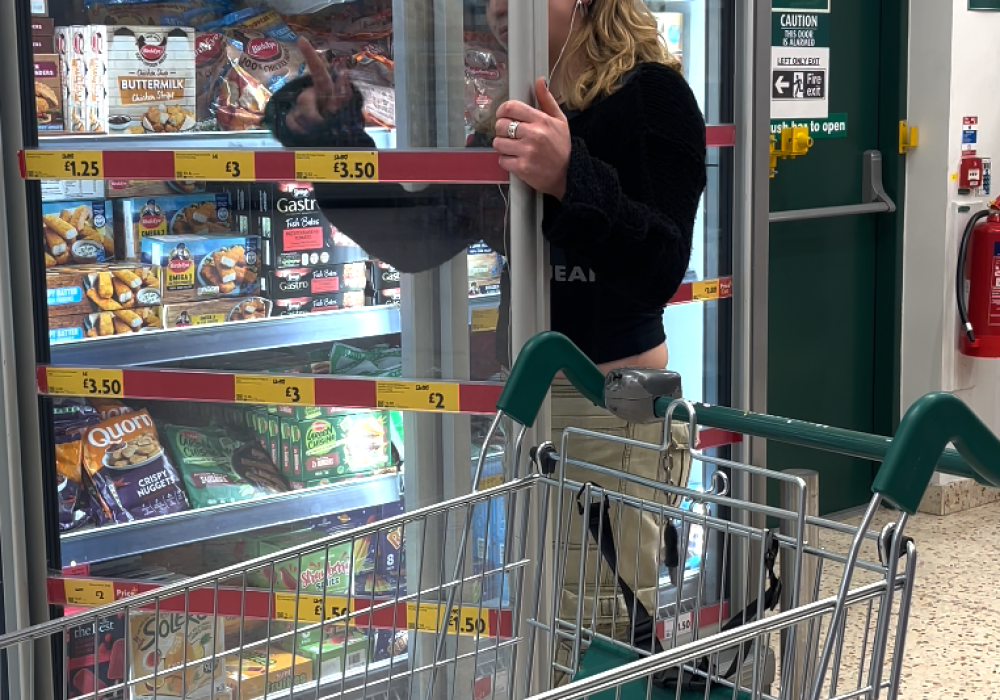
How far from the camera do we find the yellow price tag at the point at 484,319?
235 centimetres

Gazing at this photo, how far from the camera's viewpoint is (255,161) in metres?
2.31

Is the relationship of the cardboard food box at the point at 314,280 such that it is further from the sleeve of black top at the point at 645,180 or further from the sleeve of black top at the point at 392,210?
the sleeve of black top at the point at 645,180

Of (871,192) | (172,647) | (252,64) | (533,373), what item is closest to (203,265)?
(252,64)

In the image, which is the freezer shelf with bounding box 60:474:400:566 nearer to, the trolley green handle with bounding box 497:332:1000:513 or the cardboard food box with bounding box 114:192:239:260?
the cardboard food box with bounding box 114:192:239:260

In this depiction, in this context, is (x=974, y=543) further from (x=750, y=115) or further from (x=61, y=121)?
(x=61, y=121)

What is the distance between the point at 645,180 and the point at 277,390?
2.98ft

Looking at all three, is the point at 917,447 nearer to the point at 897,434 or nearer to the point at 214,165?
the point at 897,434

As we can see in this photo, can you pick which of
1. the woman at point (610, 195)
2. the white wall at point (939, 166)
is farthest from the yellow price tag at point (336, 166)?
the white wall at point (939, 166)

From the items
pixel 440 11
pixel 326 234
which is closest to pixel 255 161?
pixel 326 234

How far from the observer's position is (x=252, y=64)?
2480 mm

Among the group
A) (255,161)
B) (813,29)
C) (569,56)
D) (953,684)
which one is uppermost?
(813,29)

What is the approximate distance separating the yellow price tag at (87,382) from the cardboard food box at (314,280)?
0.38 metres

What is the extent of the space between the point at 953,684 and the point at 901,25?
2694mm

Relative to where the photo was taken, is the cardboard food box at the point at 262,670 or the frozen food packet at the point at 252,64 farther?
the cardboard food box at the point at 262,670
